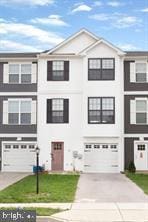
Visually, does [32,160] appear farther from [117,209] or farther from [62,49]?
[117,209]

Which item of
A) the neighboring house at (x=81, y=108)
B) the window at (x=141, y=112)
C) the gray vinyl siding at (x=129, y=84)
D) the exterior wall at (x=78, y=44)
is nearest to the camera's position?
the neighboring house at (x=81, y=108)

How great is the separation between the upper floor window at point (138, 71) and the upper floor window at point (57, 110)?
527 cm

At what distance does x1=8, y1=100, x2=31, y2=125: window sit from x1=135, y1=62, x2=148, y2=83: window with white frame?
8.36m

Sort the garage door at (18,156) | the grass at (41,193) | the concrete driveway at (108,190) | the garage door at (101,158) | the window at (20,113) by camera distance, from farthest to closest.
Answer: the garage door at (18,156), the window at (20,113), the garage door at (101,158), the concrete driveway at (108,190), the grass at (41,193)

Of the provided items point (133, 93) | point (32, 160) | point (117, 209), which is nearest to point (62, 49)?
point (133, 93)

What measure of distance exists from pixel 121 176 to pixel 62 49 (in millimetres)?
10505

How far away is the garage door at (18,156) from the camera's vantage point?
1356 inches

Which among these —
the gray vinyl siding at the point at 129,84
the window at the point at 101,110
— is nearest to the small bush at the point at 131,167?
the window at the point at 101,110

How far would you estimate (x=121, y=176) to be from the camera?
30.3 metres

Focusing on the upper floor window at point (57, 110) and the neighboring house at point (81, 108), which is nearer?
the neighboring house at point (81, 108)

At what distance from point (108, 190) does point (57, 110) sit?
12.0 meters

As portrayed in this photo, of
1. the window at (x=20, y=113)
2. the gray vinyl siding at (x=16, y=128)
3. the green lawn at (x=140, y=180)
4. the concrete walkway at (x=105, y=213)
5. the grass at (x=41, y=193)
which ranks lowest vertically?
the green lawn at (x=140, y=180)

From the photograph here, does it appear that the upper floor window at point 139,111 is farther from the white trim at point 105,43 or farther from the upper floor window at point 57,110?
the upper floor window at point 57,110

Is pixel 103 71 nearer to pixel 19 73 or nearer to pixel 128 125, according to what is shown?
pixel 128 125
